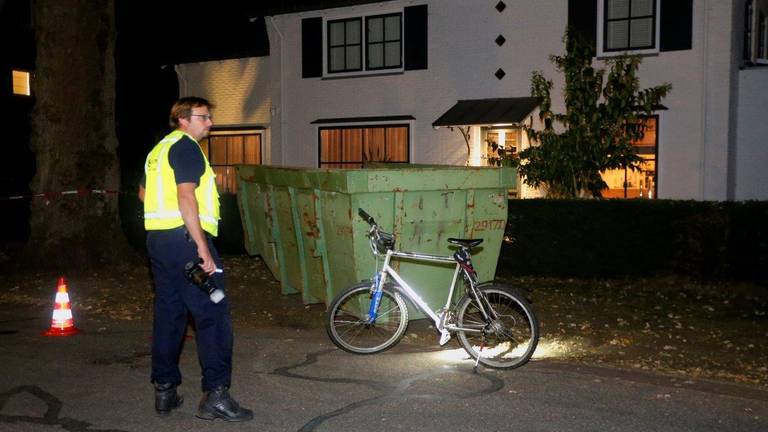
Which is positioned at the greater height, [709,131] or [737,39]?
[737,39]

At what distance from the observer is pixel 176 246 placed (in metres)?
5.29

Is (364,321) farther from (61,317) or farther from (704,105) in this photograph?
(704,105)

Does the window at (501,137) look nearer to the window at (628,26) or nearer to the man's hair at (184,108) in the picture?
the window at (628,26)

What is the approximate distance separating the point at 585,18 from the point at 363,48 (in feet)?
15.5

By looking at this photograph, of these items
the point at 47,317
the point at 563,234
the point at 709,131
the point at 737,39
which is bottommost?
the point at 47,317

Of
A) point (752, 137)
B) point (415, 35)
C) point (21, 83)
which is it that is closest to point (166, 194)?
point (752, 137)

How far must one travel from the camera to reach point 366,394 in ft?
20.1

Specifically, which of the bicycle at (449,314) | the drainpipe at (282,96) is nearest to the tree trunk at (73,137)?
the bicycle at (449,314)

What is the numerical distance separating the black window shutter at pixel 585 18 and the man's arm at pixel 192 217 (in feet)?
38.5

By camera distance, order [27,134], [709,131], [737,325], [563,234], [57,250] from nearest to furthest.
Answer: [737,325] → [563,234] → [57,250] → [709,131] → [27,134]

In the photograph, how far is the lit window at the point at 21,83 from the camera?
86.0 feet

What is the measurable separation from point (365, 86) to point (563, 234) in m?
7.84

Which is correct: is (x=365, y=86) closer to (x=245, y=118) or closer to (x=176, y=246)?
(x=245, y=118)

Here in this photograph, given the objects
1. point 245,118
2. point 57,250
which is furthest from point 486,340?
point 245,118
